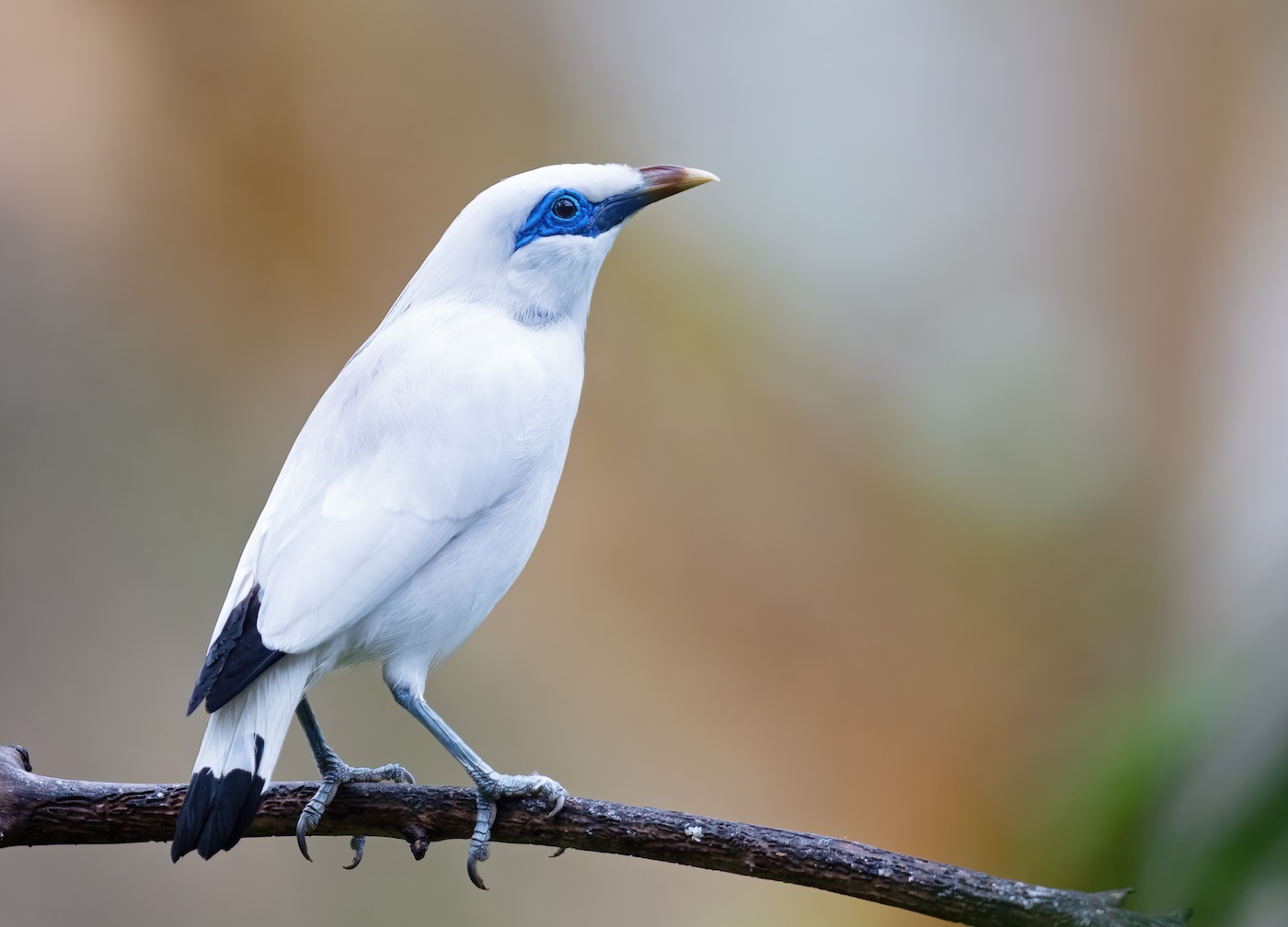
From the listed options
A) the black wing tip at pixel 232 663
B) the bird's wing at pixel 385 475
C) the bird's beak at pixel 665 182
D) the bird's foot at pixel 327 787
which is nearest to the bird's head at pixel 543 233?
the bird's beak at pixel 665 182

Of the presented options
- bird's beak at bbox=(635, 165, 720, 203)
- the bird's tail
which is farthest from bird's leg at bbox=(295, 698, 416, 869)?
bird's beak at bbox=(635, 165, 720, 203)

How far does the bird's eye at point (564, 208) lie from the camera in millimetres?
1988

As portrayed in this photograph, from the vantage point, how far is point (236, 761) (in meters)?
1.50

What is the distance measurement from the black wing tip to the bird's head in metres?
0.71

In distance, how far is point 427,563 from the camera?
1740mm

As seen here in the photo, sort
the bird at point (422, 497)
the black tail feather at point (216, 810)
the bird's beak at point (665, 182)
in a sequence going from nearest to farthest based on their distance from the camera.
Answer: the black tail feather at point (216, 810)
the bird at point (422, 497)
the bird's beak at point (665, 182)

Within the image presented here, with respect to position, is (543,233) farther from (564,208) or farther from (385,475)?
(385,475)

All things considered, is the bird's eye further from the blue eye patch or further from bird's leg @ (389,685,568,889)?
bird's leg @ (389,685,568,889)

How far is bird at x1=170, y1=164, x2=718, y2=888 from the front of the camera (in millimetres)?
1573

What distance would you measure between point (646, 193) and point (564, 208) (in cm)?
15

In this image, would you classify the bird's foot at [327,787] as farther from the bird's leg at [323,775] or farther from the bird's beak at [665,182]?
the bird's beak at [665,182]

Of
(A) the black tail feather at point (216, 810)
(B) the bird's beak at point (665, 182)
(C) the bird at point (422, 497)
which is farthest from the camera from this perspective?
(B) the bird's beak at point (665, 182)

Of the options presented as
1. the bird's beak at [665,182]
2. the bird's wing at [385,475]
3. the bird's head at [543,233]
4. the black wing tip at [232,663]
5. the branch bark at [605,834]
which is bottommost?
the branch bark at [605,834]

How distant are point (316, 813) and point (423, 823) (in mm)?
159
